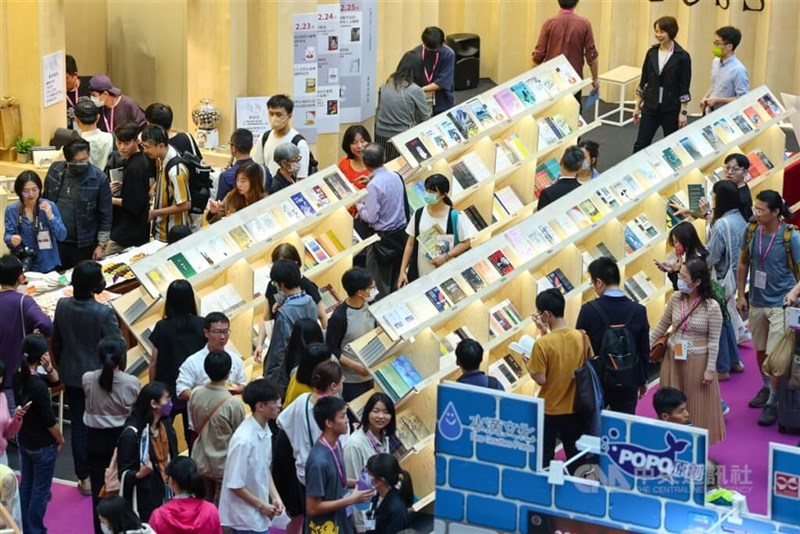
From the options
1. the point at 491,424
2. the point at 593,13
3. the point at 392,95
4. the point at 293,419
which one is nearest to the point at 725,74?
the point at 392,95

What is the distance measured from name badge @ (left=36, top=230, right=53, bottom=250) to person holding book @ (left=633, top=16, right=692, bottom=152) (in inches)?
235

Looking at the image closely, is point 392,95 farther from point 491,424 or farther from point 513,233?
point 491,424

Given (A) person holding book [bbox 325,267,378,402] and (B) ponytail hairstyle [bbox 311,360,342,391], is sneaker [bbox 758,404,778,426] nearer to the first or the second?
(A) person holding book [bbox 325,267,378,402]

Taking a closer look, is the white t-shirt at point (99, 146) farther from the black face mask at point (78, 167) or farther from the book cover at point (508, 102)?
the book cover at point (508, 102)

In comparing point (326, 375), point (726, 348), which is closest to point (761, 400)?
point (726, 348)

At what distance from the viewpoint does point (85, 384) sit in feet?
31.4

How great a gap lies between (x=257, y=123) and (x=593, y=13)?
621 centimetres

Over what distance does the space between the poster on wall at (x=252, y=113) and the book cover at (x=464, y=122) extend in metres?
2.38

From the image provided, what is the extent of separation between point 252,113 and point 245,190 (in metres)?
3.77

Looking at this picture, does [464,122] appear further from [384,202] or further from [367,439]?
[367,439]

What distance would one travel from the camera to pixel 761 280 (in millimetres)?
11789

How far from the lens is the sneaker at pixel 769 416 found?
11.9 meters

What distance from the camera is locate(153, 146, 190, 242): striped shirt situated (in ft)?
41.4

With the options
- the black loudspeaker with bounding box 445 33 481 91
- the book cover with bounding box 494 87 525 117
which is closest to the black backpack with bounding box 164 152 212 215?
the book cover with bounding box 494 87 525 117
